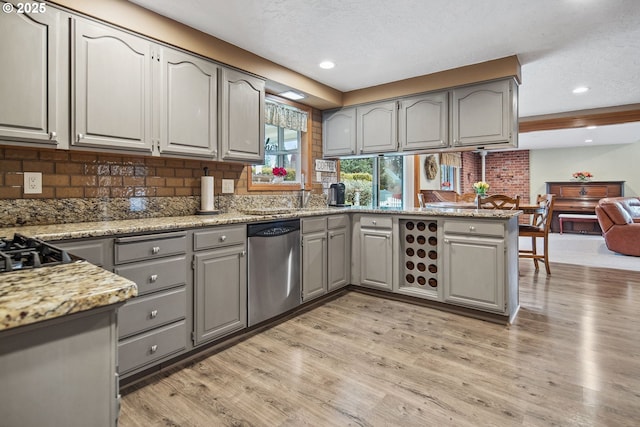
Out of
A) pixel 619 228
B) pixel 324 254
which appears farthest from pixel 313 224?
pixel 619 228

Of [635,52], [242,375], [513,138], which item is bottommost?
[242,375]

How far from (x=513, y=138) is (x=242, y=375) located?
118 inches

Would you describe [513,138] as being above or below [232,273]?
above

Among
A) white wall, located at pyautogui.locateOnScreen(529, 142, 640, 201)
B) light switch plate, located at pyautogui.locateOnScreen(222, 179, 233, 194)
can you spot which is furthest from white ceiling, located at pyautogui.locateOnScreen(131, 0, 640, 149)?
white wall, located at pyautogui.locateOnScreen(529, 142, 640, 201)

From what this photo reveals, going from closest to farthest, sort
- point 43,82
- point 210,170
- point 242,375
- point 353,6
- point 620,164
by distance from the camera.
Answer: point 43,82 → point 242,375 → point 353,6 → point 210,170 → point 620,164

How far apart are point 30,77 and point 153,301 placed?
1.38 meters

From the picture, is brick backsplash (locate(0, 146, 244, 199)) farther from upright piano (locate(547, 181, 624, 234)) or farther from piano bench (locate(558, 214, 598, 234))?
upright piano (locate(547, 181, 624, 234))

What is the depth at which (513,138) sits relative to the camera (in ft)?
10.7

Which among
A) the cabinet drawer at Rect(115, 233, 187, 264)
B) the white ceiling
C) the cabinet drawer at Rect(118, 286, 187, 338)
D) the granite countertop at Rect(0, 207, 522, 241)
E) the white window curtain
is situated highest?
the white ceiling

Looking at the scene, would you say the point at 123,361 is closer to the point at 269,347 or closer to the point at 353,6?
the point at 269,347

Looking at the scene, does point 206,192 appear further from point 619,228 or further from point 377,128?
point 619,228

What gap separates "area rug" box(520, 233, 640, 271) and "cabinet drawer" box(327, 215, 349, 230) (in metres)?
3.64

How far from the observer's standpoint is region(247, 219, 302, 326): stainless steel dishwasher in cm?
273

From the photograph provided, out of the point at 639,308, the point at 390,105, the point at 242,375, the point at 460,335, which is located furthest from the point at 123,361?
the point at 639,308
